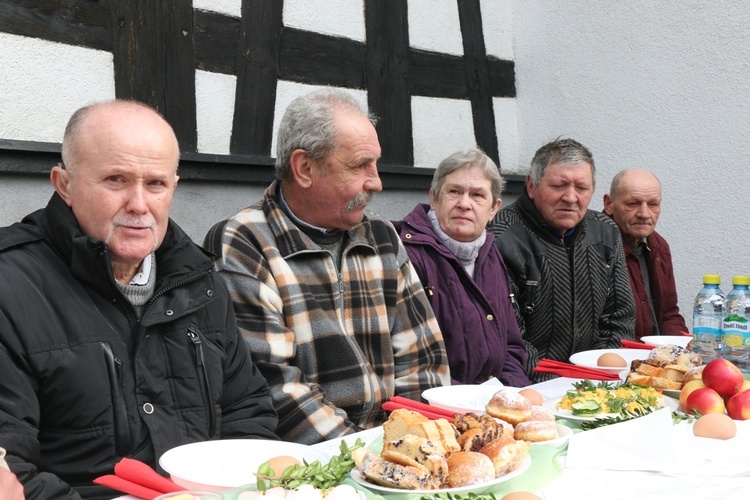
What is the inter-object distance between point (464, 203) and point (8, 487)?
2.43 metres

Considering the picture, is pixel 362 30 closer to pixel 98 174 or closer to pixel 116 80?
pixel 116 80

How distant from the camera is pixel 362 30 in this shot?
487 cm

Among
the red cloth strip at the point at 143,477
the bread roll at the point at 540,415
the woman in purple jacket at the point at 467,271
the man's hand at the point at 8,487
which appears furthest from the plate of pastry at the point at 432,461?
the woman in purple jacket at the point at 467,271

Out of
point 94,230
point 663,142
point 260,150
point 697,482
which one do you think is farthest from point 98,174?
point 663,142

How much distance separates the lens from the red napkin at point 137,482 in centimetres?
145

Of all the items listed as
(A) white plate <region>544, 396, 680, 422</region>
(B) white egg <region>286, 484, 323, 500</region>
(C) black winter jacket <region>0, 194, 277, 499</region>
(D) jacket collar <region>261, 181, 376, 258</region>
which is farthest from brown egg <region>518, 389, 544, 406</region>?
(B) white egg <region>286, 484, 323, 500</region>

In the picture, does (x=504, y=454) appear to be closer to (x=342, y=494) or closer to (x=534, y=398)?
(x=342, y=494)

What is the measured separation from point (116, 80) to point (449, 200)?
1526 millimetres

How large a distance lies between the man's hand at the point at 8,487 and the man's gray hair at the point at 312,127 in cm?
156

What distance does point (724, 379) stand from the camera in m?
2.14

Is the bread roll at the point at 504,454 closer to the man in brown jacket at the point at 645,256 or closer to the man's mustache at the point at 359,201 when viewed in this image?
the man's mustache at the point at 359,201

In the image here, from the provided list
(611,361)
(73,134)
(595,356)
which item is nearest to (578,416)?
(611,361)

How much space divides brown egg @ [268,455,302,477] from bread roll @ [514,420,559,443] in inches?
19.8

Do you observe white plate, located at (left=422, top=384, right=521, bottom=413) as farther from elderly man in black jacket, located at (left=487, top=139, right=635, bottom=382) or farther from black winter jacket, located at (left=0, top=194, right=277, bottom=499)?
elderly man in black jacket, located at (left=487, top=139, right=635, bottom=382)
